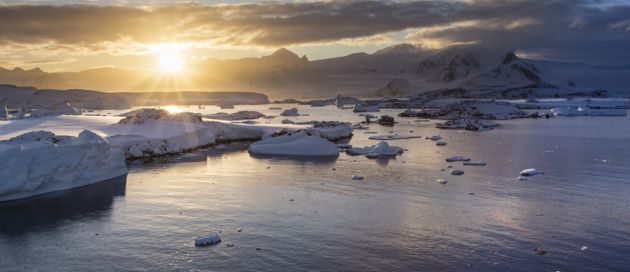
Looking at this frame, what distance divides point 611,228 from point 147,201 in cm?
1161

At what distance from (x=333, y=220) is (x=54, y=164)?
923 cm

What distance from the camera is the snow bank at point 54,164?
15.5 m

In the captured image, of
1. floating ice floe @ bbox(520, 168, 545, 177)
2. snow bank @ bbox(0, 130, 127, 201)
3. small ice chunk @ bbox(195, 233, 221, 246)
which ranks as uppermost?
snow bank @ bbox(0, 130, 127, 201)

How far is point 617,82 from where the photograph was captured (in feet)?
402

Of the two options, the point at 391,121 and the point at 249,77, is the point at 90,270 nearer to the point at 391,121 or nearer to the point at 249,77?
the point at 391,121

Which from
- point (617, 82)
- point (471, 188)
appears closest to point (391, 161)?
point (471, 188)

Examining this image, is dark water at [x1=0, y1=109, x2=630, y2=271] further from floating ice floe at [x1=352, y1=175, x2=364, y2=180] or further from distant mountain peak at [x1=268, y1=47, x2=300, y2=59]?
distant mountain peak at [x1=268, y1=47, x2=300, y2=59]

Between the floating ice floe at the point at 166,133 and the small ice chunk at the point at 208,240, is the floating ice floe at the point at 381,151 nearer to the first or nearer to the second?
the floating ice floe at the point at 166,133

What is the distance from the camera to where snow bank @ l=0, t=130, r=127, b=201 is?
50.8ft

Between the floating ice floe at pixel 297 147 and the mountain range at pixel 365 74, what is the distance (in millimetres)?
105301

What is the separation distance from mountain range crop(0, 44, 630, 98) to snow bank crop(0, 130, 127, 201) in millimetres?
113836

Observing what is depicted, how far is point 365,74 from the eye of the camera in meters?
170

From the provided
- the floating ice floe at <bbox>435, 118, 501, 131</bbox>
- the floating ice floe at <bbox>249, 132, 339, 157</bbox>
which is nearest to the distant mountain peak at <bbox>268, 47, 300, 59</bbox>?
the floating ice floe at <bbox>435, 118, 501, 131</bbox>

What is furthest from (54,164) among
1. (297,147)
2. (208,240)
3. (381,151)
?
(381,151)
